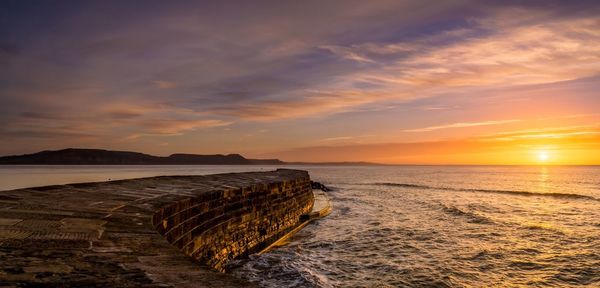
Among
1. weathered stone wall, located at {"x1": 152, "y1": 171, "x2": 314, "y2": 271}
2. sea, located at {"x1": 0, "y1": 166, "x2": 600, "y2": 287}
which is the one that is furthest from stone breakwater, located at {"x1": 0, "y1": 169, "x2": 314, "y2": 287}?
sea, located at {"x1": 0, "y1": 166, "x2": 600, "y2": 287}

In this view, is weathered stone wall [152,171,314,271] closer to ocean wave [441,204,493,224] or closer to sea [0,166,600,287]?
sea [0,166,600,287]

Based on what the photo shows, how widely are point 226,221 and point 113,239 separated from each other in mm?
6734

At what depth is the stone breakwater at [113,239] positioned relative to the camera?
2.60 m

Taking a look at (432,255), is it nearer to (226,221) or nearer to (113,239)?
(226,221)

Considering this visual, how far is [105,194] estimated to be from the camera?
7918 millimetres

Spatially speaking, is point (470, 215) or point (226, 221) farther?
point (470, 215)

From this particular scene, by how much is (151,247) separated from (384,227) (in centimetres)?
1534

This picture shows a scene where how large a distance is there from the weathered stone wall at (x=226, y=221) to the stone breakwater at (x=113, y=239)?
Result: 0.02m

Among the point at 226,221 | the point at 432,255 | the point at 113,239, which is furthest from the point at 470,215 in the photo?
the point at 113,239

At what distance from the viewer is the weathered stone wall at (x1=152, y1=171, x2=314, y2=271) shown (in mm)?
7270

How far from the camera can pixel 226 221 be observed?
1048cm

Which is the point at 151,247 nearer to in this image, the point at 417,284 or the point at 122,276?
the point at 122,276

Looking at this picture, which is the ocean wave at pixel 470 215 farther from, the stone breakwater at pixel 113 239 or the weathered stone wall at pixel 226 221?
the stone breakwater at pixel 113 239

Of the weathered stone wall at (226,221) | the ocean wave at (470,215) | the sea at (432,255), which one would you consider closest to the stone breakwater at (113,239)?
the weathered stone wall at (226,221)
